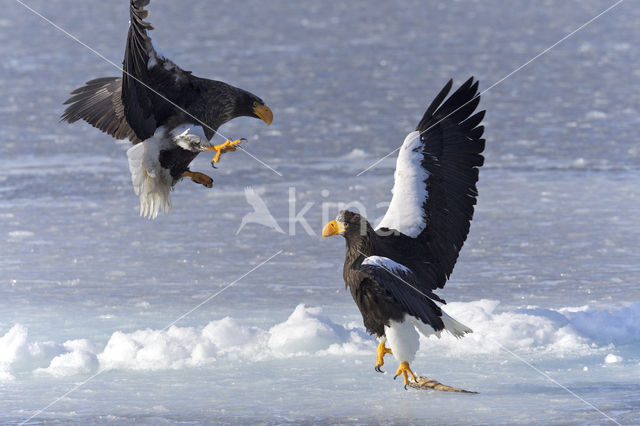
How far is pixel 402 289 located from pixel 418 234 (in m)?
0.62

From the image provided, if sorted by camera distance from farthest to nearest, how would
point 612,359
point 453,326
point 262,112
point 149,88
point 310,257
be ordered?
point 310,257 → point 262,112 → point 149,88 → point 612,359 → point 453,326

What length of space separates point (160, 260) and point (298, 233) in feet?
3.51

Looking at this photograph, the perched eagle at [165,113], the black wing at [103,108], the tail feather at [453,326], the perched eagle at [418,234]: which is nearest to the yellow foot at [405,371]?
the perched eagle at [418,234]

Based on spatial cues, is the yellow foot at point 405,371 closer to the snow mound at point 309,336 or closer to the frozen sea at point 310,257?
the frozen sea at point 310,257

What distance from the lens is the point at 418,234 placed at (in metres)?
5.21

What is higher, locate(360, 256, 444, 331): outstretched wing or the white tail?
the white tail

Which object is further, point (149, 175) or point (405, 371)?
point (149, 175)

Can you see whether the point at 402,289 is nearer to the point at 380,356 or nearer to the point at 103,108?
the point at 380,356

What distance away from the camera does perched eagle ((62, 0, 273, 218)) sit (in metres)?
5.39

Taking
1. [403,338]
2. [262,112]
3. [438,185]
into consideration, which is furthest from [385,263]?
[262,112]

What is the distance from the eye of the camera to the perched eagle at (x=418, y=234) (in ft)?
15.5

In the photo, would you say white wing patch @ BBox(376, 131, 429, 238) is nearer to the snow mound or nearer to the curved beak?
the snow mound

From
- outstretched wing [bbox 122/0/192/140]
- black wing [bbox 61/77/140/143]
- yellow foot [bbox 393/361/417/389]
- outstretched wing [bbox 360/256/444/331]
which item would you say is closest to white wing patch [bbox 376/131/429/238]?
outstretched wing [bbox 360/256/444/331]

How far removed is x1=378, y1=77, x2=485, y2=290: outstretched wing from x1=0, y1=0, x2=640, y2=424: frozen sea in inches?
20.6
